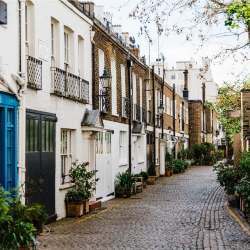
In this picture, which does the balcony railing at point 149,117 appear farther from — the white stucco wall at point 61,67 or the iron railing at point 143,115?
the white stucco wall at point 61,67

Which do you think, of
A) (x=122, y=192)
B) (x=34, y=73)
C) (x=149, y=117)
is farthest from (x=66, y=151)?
(x=149, y=117)

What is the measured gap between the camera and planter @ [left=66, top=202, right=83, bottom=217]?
1214 centimetres

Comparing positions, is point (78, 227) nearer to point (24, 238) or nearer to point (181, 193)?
point (24, 238)

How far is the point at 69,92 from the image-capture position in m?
12.4

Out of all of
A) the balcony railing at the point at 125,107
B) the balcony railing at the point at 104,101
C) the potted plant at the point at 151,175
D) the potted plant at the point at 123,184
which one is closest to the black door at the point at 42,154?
the balcony railing at the point at 104,101

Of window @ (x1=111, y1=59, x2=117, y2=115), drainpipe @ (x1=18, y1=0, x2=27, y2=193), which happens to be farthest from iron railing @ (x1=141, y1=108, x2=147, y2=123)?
drainpipe @ (x1=18, y1=0, x2=27, y2=193)

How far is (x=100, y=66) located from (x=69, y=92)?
392cm

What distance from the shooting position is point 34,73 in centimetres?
1010

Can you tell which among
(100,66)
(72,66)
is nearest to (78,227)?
(72,66)

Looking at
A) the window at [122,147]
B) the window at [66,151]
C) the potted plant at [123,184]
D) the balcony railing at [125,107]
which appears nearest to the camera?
the window at [66,151]

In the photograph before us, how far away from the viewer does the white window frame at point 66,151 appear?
1241cm

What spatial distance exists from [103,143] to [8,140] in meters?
7.38

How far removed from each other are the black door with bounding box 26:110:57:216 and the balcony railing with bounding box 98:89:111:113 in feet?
13.4

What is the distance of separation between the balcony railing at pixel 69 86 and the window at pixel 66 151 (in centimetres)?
111
